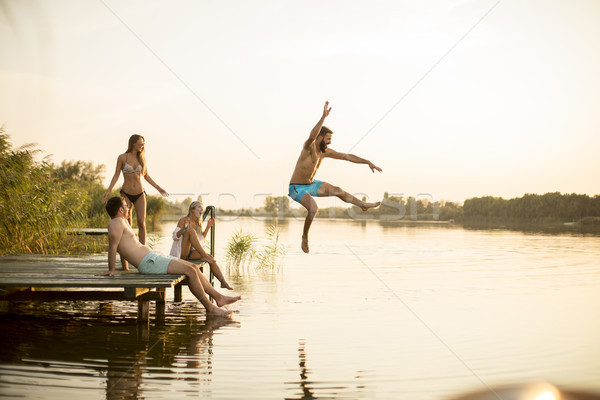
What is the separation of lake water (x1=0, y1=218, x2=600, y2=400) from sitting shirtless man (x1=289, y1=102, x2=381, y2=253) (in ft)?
6.25

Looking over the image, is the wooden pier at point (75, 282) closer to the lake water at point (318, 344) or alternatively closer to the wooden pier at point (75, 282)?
the wooden pier at point (75, 282)

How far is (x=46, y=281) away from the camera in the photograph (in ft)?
24.8

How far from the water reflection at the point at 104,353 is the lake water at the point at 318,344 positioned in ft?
0.05

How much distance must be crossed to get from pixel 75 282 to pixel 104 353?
1.02 metres

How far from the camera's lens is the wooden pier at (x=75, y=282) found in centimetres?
746

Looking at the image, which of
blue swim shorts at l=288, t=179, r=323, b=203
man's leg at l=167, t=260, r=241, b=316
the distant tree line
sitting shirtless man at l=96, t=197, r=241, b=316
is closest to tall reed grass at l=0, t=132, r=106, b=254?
sitting shirtless man at l=96, t=197, r=241, b=316

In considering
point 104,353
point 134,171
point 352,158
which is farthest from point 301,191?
point 104,353

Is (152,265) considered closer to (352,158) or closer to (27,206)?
(352,158)

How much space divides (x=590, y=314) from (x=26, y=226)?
35.8ft

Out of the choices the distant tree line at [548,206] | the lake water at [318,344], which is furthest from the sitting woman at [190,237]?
the distant tree line at [548,206]

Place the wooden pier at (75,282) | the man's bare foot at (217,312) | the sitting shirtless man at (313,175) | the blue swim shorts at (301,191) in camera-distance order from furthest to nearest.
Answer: the blue swim shorts at (301,191)
the man's bare foot at (217,312)
the sitting shirtless man at (313,175)
the wooden pier at (75,282)

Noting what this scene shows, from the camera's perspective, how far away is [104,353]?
7043mm

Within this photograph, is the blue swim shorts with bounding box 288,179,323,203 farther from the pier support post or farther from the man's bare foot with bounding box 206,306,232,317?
the pier support post

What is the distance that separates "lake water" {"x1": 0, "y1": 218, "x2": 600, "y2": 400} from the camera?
19.9 feet
